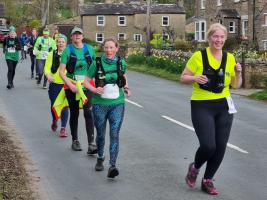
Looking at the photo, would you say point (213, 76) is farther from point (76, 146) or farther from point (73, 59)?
point (76, 146)

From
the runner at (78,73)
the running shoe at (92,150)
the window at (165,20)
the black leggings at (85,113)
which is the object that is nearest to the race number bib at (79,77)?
the runner at (78,73)

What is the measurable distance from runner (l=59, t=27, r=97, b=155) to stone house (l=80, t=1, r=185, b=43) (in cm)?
6353

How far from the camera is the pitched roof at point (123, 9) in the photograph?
2864 inches

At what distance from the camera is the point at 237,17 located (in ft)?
167

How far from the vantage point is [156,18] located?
72.7m

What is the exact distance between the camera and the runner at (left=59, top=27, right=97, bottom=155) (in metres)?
9.12

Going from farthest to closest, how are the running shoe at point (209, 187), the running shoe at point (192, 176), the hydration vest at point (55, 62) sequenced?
the hydration vest at point (55, 62), the running shoe at point (192, 176), the running shoe at point (209, 187)

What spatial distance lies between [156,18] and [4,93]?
5563cm

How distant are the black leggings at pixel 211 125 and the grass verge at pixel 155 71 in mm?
17815

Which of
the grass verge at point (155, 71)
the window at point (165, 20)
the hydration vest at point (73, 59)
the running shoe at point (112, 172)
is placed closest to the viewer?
the running shoe at point (112, 172)

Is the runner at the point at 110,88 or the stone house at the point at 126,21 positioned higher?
the stone house at the point at 126,21

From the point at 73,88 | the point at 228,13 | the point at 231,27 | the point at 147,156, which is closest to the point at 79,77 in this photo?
the point at 73,88

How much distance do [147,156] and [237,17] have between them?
43074mm

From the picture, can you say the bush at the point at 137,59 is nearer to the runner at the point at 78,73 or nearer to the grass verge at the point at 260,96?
the grass verge at the point at 260,96
